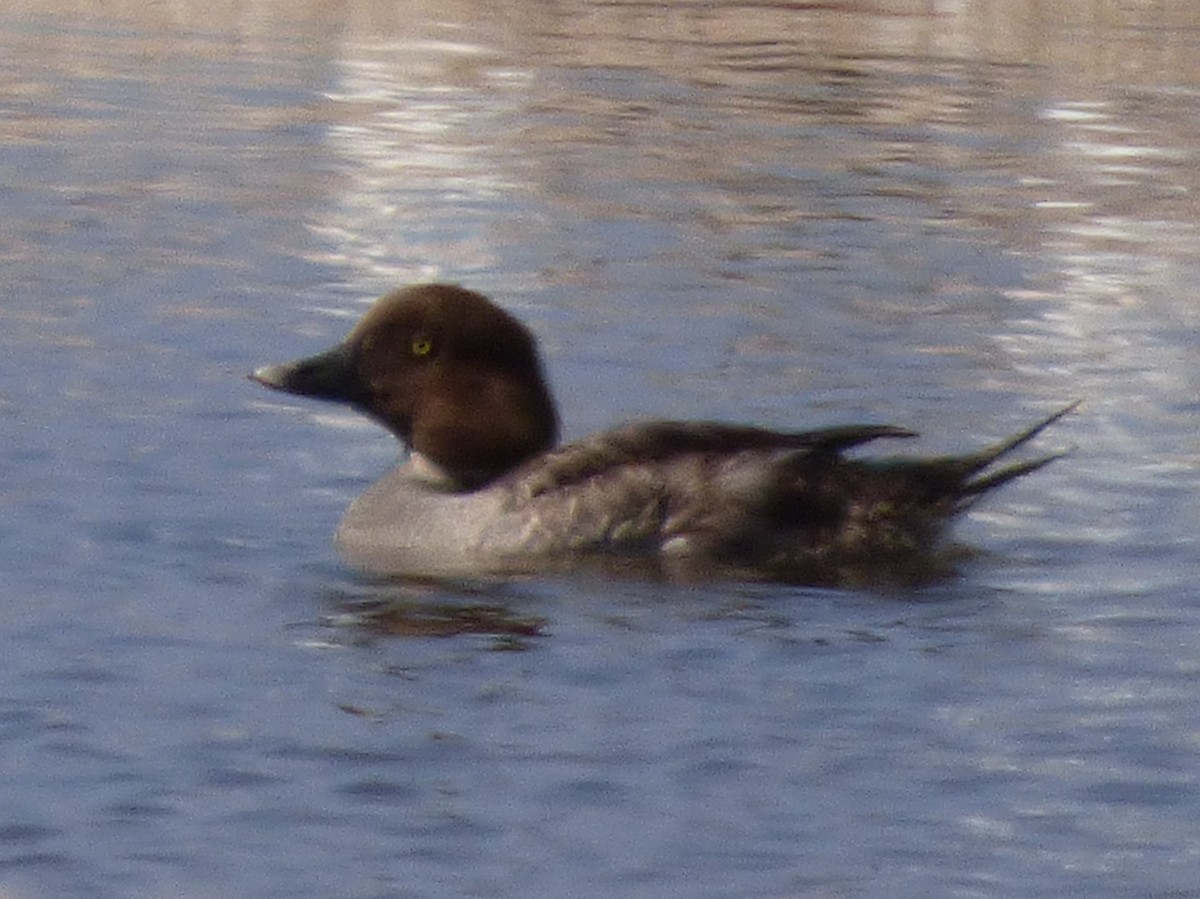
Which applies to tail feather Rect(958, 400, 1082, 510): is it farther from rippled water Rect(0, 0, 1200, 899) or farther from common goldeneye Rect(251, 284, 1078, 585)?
rippled water Rect(0, 0, 1200, 899)

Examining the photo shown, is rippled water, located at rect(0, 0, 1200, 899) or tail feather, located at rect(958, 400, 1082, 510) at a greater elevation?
tail feather, located at rect(958, 400, 1082, 510)

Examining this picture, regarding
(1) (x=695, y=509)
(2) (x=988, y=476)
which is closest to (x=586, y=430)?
(1) (x=695, y=509)

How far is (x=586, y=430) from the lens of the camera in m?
10.4

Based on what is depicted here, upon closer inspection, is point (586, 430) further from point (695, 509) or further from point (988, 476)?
point (988, 476)

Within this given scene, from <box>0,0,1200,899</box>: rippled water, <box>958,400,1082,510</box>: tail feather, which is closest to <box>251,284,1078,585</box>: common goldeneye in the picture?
<box>958,400,1082,510</box>: tail feather

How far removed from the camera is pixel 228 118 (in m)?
17.1

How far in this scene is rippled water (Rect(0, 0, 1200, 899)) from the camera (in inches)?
241

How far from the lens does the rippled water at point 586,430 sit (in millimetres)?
6109

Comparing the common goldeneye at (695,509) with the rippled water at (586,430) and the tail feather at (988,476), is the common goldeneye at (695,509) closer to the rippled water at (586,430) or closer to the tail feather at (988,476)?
the tail feather at (988,476)

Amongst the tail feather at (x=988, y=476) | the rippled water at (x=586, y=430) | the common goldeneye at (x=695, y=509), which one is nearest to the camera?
the rippled water at (x=586, y=430)

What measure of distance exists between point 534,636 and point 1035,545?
1.82 m

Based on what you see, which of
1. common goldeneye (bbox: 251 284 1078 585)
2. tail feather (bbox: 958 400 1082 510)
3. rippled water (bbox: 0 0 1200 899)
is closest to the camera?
rippled water (bbox: 0 0 1200 899)

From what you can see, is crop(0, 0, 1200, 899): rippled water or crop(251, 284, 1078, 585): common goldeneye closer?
crop(0, 0, 1200, 899): rippled water

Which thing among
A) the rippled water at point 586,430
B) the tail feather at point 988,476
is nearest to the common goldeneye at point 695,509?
the tail feather at point 988,476
